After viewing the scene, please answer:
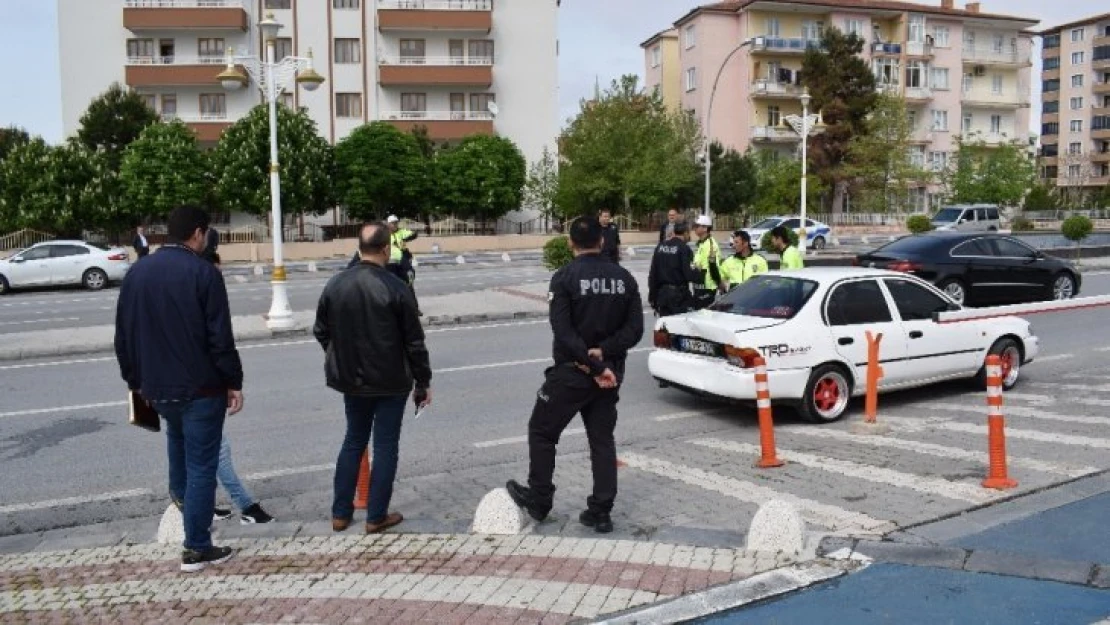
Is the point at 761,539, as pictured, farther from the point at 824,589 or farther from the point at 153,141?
the point at 153,141

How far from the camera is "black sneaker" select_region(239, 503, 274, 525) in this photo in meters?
6.27

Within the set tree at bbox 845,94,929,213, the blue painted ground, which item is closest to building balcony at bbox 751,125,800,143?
tree at bbox 845,94,929,213

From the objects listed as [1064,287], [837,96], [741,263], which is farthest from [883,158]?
[741,263]

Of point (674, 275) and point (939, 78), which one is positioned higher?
point (939, 78)

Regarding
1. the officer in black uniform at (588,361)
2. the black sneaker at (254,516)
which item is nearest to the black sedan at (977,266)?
the officer in black uniform at (588,361)

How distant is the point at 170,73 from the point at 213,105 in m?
2.71

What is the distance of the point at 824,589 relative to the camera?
504 centimetres

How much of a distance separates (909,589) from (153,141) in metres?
43.6

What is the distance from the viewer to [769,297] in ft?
31.4

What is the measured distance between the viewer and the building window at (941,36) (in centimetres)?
7050

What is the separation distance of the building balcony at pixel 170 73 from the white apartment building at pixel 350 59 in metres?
0.05

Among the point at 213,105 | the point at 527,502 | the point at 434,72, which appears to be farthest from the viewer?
the point at 434,72

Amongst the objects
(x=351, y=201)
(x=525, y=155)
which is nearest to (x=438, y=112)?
(x=525, y=155)

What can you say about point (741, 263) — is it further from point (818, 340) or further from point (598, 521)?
point (598, 521)
